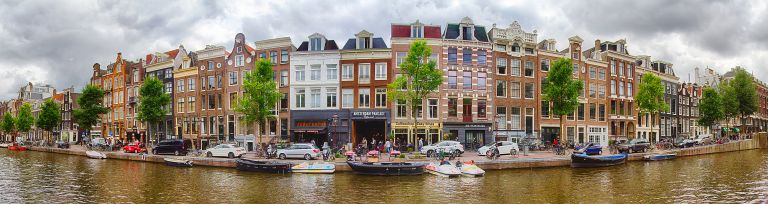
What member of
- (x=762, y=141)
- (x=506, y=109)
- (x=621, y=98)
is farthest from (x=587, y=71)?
(x=762, y=141)

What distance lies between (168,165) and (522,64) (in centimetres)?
4120

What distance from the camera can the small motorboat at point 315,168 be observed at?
38.7 meters

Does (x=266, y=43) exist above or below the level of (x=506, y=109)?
above

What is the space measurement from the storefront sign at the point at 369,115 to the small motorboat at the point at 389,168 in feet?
66.0

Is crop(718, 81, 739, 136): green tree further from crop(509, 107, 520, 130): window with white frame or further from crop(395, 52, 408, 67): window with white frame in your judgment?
crop(395, 52, 408, 67): window with white frame

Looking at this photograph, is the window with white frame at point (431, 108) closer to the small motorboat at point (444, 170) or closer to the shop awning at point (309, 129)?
the shop awning at point (309, 129)

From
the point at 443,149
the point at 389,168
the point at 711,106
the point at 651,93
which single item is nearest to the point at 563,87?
the point at 443,149

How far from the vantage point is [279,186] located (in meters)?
32.4

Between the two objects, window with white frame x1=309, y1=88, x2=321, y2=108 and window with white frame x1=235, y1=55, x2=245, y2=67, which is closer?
window with white frame x1=309, y1=88, x2=321, y2=108

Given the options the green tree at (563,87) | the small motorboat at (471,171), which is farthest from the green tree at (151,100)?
the green tree at (563,87)

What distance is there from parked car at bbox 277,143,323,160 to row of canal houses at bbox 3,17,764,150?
534cm

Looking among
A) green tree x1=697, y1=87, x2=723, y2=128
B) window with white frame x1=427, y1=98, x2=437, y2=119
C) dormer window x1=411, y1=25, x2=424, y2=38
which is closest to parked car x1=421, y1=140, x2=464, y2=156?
window with white frame x1=427, y1=98, x2=437, y2=119

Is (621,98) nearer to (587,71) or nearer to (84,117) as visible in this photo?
(587,71)

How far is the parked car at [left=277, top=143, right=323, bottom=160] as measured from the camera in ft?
148
